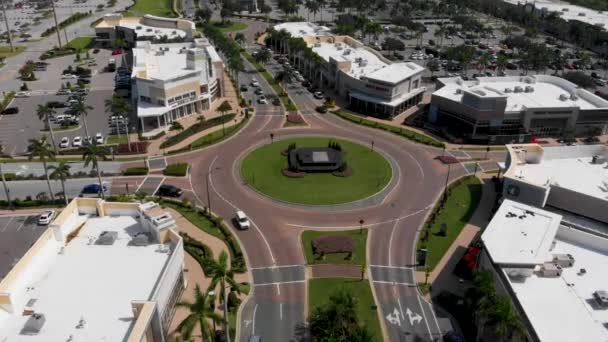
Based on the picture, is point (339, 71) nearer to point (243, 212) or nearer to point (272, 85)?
point (272, 85)

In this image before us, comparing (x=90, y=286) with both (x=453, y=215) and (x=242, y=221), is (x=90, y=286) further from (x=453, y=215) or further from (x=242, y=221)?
(x=453, y=215)

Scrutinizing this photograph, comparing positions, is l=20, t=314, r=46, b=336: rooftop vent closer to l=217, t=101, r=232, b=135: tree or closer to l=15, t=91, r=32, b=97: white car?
l=217, t=101, r=232, b=135: tree

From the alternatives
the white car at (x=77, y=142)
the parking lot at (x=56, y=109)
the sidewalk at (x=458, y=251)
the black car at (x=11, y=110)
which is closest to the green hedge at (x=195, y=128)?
the parking lot at (x=56, y=109)

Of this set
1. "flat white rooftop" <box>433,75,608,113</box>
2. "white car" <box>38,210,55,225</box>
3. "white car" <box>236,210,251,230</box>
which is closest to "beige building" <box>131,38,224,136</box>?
"white car" <box>38,210,55,225</box>

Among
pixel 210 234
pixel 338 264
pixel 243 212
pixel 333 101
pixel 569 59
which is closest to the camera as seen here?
pixel 338 264

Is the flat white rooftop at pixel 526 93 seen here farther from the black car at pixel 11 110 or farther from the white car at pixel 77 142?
the black car at pixel 11 110

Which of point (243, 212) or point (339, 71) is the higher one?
point (339, 71)

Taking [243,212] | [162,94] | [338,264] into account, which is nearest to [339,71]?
[162,94]
